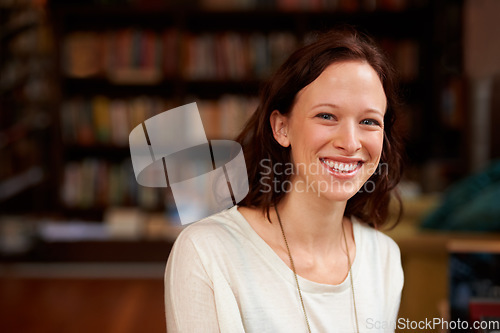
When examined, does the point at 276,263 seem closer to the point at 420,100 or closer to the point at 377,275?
the point at 377,275

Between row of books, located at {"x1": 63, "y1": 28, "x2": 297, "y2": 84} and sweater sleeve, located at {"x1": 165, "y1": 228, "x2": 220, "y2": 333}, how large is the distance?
114 inches

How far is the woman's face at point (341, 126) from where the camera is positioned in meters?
0.63

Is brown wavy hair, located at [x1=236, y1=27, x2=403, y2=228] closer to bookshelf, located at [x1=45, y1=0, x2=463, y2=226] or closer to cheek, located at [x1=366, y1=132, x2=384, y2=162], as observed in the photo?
cheek, located at [x1=366, y1=132, x2=384, y2=162]

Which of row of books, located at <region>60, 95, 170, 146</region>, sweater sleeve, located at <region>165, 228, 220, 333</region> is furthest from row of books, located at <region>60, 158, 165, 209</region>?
sweater sleeve, located at <region>165, 228, 220, 333</region>

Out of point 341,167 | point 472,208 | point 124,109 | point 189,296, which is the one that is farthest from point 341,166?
point 124,109

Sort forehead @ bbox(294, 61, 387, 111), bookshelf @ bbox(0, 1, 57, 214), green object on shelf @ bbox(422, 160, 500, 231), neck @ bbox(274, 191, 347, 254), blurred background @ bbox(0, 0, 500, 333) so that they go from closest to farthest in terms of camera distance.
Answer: forehead @ bbox(294, 61, 387, 111), neck @ bbox(274, 191, 347, 254), green object on shelf @ bbox(422, 160, 500, 231), blurred background @ bbox(0, 0, 500, 333), bookshelf @ bbox(0, 1, 57, 214)

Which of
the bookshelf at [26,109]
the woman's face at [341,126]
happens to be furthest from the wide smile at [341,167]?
the bookshelf at [26,109]

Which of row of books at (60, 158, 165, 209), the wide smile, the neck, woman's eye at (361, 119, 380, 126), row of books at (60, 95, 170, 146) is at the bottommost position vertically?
row of books at (60, 158, 165, 209)

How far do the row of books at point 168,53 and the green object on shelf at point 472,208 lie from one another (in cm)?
153

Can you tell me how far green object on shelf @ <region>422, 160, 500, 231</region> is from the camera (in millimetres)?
1907

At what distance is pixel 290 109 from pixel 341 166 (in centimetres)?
10

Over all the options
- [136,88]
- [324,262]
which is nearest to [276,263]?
[324,262]

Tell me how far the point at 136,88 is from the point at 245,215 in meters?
3.15

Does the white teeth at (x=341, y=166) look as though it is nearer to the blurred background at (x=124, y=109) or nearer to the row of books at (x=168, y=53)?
the blurred background at (x=124, y=109)
